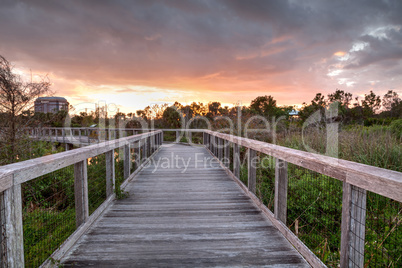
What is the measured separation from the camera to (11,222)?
1333 mm

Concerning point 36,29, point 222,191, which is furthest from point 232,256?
point 36,29

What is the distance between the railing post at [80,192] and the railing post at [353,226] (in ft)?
7.54

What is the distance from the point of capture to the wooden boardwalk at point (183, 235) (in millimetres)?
1907

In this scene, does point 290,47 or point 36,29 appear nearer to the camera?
point 36,29

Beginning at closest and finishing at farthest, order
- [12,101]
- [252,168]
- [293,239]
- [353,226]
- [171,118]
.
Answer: [353,226] → [293,239] → [252,168] → [12,101] → [171,118]

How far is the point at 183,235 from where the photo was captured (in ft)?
7.81

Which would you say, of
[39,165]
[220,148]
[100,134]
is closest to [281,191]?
[39,165]

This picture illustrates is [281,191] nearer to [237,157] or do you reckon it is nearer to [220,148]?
[237,157]

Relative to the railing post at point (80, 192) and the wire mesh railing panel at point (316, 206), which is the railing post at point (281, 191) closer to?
the wire mesh railing panel at point (316, 206)

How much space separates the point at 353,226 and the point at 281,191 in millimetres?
1084

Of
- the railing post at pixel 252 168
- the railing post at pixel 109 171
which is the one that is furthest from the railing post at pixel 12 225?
the railing post at pixel 252 168

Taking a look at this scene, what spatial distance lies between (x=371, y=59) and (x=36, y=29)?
16.7 m

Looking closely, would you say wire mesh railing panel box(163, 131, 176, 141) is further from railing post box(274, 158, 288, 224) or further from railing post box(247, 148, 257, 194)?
railing post box(274, 158, 288, 224)

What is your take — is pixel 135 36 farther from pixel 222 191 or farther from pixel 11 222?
pixel 11 222
